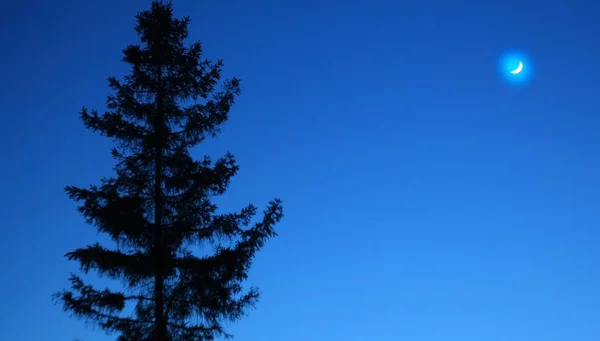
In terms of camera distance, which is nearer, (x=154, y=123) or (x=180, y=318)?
(x=180, y=318)

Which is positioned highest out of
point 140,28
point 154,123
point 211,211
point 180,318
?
point 140,28

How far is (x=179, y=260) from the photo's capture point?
1709 centimetres

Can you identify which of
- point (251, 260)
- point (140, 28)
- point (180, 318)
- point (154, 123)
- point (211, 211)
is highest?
point (140, 28)

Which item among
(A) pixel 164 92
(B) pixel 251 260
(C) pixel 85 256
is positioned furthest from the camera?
(A) pixel 164 92

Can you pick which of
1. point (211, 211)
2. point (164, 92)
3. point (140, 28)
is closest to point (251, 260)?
point (211, 211)

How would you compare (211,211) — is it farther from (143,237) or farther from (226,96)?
(226,96)

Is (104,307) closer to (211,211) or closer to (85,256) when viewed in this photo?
(85,256)

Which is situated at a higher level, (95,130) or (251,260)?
(95,130)

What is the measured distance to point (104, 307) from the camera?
1627 centimetres

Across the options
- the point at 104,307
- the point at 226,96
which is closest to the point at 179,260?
the point at 104,307

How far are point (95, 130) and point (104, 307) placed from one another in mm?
5108

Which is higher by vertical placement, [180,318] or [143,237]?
[143,237]

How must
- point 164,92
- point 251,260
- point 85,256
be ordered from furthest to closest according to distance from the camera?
point 164,92 < point 251,260 < point 85,256

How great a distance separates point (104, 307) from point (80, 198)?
2985mm
